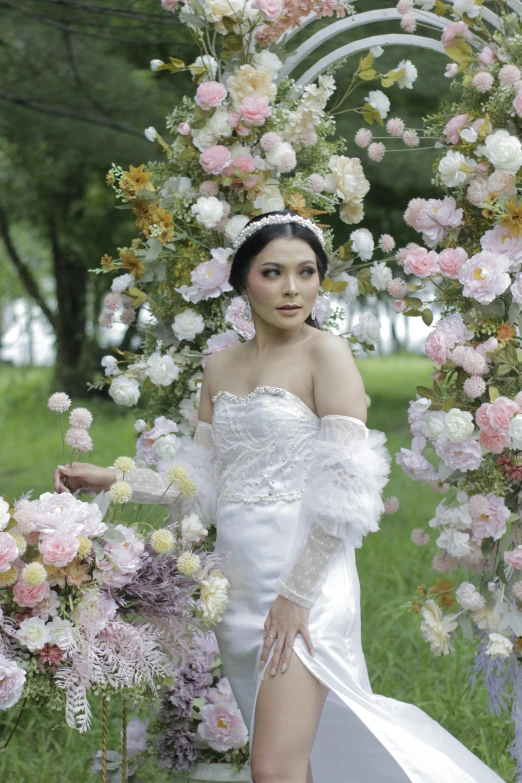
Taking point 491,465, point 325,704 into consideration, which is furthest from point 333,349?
point 325,704

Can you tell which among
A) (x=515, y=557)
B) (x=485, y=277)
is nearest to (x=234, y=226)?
(x=485, y=277)

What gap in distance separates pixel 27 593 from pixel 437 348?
154 cm

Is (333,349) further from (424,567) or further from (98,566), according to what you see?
(424,567)

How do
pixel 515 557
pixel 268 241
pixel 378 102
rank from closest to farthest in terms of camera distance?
pixel 268 241, pixel 515 557, pixel 378 102

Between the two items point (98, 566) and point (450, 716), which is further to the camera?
point (450, 716)

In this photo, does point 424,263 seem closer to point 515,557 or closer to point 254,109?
point 254,109

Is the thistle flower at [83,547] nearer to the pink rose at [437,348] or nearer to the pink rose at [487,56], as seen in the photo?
the pink rose at [437,348]

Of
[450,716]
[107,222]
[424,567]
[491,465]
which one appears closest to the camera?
[491,465]

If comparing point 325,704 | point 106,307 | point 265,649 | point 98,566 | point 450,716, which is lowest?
point 450,716

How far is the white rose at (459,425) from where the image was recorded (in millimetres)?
3129

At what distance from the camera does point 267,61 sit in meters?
3.71

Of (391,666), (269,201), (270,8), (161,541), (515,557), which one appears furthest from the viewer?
(391,666)

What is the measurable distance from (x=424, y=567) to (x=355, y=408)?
13.4 feet

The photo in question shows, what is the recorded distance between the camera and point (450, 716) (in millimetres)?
4438
